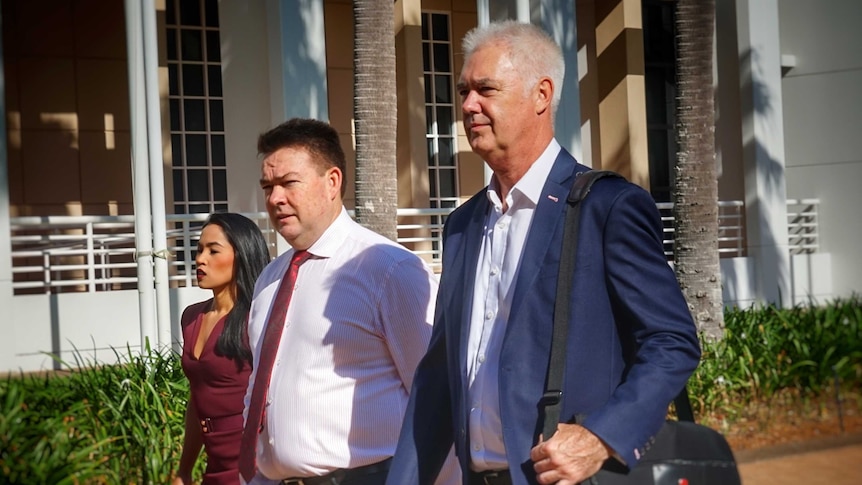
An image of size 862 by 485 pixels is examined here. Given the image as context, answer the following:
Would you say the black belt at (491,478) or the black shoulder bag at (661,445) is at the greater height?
the black shoulder bag at (661,445)

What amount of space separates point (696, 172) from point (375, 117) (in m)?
2.95

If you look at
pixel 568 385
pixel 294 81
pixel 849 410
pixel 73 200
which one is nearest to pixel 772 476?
pixel 849 410

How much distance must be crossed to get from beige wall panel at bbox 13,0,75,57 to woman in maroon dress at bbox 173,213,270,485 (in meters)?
10.1

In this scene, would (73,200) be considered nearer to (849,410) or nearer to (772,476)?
(772,476)

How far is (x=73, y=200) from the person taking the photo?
14.1m

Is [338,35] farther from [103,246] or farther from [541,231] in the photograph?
[541,231]

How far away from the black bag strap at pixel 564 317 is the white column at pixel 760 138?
1127 cm

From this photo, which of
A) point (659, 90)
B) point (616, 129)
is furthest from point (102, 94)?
point (659, 90)

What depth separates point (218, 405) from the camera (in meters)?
4.45

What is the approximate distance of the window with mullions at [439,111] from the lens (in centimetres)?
1700

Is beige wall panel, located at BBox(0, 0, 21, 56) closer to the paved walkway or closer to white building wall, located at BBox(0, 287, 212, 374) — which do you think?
white building wall, located at BBox(0, 287, 212, 374)

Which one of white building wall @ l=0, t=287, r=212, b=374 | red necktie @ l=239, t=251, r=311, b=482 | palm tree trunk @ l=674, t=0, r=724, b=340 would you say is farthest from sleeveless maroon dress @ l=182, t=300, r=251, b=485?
white building wall @ l=0, t=287, r=212, b=374

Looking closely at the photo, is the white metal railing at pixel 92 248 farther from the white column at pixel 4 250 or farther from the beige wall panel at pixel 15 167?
the white column at pixel 4 250

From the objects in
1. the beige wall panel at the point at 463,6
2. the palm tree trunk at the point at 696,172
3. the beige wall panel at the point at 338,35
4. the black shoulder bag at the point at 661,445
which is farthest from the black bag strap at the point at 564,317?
the beige wall panel at the point at 463,6
